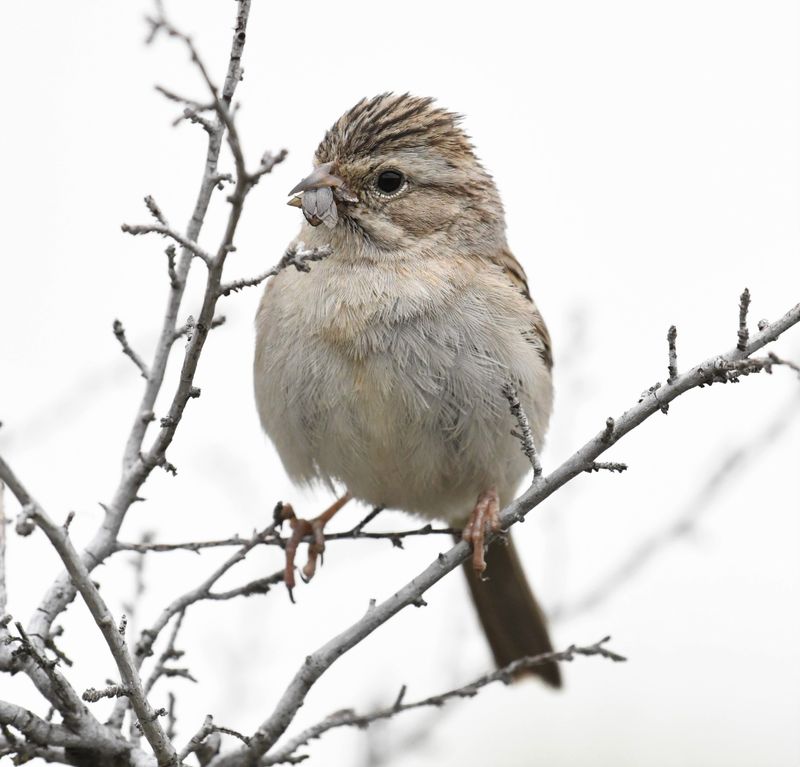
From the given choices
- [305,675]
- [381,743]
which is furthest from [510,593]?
[305,675]

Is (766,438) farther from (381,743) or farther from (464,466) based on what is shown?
(381,743)

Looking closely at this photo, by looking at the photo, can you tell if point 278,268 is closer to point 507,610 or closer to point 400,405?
point 400,405

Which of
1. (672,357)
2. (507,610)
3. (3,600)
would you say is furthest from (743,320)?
(507,610)

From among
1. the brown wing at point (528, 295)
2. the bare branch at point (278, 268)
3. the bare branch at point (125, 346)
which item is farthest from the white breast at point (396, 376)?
the bare branch at point (278, 268)

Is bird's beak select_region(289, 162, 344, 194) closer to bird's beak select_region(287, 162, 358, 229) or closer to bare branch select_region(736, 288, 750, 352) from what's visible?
bird's beak select_region(287, 162, 358, 229)

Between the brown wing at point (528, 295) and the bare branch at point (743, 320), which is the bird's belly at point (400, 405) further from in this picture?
the bare branch at point (743, 320)
